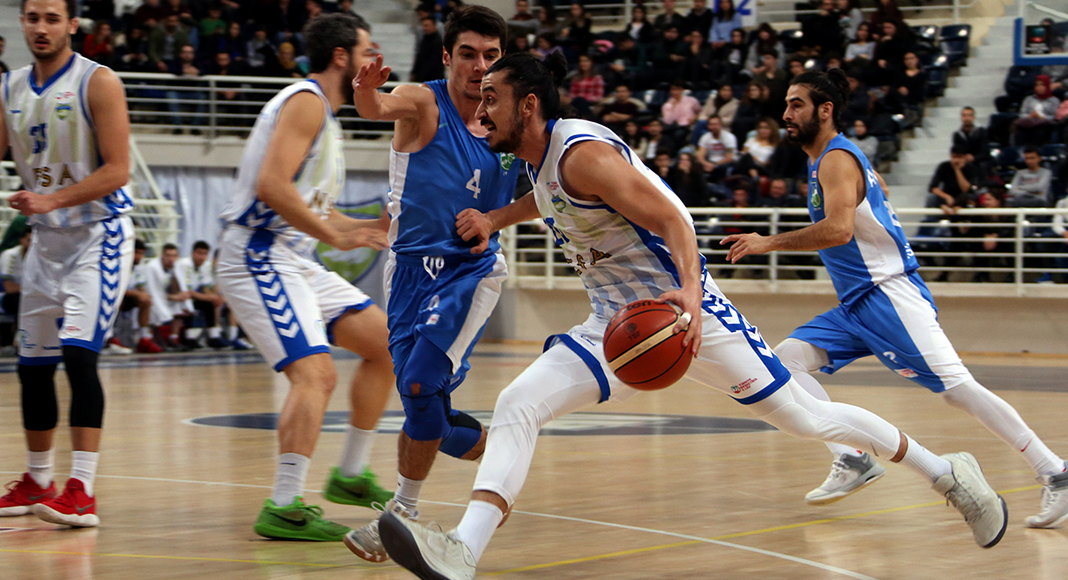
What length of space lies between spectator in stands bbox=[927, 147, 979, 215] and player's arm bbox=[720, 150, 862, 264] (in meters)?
10.2

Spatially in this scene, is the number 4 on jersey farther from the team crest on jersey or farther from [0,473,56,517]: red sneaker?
[0,473,56,517]: red sneaker

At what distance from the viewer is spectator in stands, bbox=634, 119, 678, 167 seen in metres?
15.8

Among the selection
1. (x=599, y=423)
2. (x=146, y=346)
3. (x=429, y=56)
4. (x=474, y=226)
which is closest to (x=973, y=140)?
(x=429, y=56)

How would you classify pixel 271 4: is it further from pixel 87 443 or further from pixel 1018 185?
pixel 87 443

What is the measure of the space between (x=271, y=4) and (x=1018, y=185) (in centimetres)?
1163

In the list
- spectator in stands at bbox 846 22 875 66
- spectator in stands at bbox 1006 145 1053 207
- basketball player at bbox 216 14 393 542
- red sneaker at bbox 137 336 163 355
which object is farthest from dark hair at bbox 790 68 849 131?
spectator in stands at bbox 846 22 875 66

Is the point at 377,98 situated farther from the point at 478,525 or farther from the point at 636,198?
the point at 478,525

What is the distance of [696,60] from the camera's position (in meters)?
17.3

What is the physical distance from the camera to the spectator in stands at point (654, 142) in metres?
15.8

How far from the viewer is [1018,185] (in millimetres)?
14312

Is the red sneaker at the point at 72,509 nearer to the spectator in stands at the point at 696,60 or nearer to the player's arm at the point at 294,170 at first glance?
the player's arm at the point at 294,170

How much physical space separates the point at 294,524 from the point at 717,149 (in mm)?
12311

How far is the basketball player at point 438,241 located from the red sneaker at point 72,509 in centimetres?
115

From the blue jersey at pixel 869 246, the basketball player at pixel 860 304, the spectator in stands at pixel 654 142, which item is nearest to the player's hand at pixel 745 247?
the basketball player at pixel 860 304
